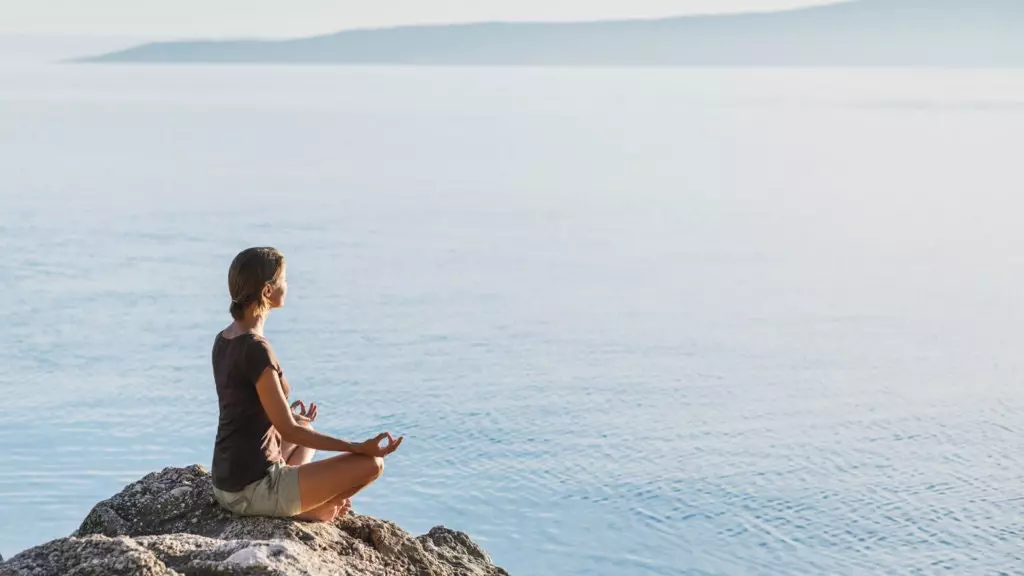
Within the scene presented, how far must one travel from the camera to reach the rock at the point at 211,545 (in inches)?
144

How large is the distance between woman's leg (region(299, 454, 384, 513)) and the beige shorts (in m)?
0.03

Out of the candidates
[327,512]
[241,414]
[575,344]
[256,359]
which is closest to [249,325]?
[256,359]

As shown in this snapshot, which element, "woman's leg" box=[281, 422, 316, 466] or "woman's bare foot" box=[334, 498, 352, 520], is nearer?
"woman's bare foot" box=[334, 498, 352, 520]

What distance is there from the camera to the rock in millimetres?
3660

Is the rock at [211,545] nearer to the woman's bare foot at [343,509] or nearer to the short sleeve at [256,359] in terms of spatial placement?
the woman's bare foot at [343,509]

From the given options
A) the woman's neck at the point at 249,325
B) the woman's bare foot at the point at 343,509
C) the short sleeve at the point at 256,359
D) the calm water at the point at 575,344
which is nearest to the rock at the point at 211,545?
the woman's bare foot at the point at 343,509

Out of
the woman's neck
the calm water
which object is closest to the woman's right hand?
the woman's neck

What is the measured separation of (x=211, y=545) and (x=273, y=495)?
0.49 metres

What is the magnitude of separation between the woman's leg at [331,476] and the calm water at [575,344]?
3774 millimetres

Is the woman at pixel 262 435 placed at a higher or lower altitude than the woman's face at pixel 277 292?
lower

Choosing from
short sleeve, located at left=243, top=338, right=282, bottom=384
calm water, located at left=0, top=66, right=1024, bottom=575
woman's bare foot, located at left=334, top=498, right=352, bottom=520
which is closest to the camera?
short sleeve, located at left=243, top=338, right=282, bottom=384

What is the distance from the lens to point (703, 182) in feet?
82.5

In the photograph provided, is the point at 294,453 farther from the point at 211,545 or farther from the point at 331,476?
the point at 211,545

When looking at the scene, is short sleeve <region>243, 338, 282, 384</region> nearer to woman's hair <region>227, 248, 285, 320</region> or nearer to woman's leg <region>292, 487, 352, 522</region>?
woman's hair <region>227, 248, 285, 320</region>
